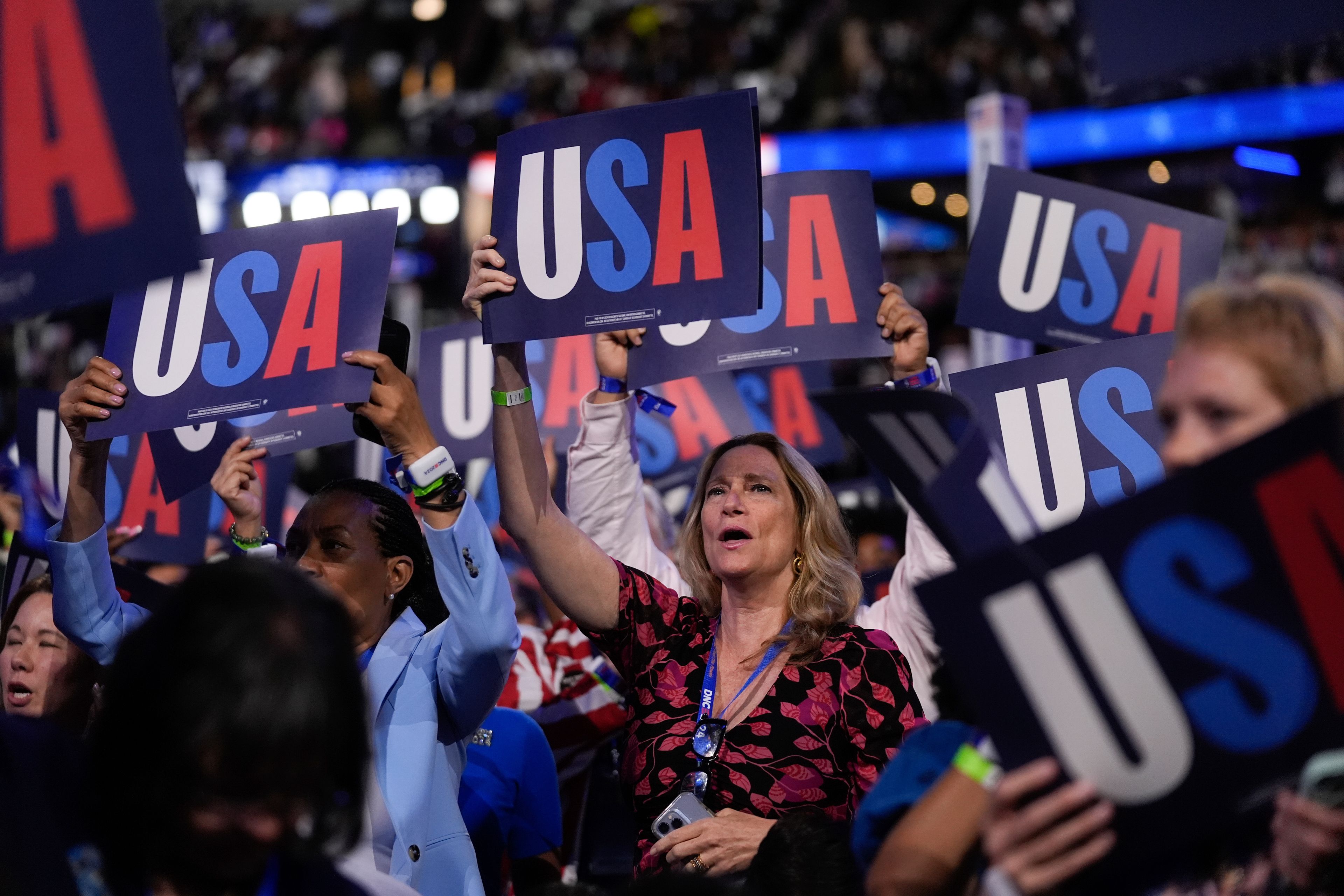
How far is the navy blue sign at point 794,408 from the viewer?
454 centimetres

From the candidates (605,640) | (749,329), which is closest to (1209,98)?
(749,329)

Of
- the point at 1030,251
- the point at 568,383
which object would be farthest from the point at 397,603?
the point at 1030,251

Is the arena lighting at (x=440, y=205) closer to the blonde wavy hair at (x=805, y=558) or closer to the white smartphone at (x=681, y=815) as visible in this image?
the blonde wavy hair at (x=805, y=558)

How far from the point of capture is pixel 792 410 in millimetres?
4625

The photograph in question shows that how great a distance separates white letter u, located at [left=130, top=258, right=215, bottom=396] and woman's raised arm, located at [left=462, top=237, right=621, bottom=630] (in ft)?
2.09

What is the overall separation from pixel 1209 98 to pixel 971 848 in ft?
53.9

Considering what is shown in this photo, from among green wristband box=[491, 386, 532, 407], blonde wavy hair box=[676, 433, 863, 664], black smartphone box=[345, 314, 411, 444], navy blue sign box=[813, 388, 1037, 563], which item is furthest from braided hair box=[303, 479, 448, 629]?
navy blue sign box=[813, 388, 1037, 563]

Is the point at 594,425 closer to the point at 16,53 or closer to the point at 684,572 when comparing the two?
the point at 684,572

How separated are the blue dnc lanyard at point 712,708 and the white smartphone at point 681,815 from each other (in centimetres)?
9

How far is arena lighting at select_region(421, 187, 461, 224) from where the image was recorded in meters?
19.0

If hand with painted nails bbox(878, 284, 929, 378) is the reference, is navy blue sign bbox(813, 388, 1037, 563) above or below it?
below

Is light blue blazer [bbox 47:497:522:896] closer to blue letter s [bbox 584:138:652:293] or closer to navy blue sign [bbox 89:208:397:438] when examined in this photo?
navy blue sign [bbox 89:208:397:438]

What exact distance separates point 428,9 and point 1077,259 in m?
20.1

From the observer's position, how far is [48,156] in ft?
5.86
